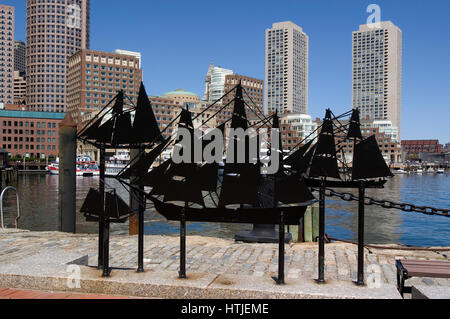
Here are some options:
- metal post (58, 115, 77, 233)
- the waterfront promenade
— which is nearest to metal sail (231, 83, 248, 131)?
the waterfront promenade

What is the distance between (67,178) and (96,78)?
17101 centimetres

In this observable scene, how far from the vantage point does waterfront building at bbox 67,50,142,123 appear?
17475 cm

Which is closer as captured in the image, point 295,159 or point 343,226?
point 295,159

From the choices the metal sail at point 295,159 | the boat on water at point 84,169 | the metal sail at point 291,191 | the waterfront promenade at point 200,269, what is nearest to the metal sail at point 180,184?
the waterfront promenade at point 200,269

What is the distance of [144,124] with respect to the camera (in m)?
7.44

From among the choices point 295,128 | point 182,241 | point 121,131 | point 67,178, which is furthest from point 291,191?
point 295,128

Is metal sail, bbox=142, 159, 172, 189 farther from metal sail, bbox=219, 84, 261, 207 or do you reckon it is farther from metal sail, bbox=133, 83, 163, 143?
metal sail, bbox=219, 84, 261, 207

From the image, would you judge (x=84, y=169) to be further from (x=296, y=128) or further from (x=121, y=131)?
(x=121, y=131)

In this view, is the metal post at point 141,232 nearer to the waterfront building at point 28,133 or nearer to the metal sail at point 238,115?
the metal sail at point 238,115

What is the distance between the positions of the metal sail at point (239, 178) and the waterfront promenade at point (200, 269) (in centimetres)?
124

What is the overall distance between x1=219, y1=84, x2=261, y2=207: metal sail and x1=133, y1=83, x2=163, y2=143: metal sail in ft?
4.45

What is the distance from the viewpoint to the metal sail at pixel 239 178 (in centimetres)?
712

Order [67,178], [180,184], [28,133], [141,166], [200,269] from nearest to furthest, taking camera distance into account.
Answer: [180,184] < [141,166] < [200,269] < [67,178] < [28,133]
